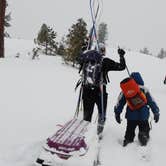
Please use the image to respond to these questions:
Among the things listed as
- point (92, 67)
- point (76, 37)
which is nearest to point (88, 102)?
point (92, 67)

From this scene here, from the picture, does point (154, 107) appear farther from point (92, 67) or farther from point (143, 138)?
point (92, 67)

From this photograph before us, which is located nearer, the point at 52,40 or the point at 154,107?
the point at 154,107

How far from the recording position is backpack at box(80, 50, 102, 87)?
24.7ft

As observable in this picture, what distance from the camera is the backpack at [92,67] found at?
296 inches

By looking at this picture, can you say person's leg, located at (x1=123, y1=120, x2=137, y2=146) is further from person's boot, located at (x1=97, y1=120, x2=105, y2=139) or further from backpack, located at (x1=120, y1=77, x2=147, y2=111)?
person's boot, located at (x1=97, y1=120, x2=105, y2=139)

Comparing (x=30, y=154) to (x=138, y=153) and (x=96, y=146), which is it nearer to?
(x=96, y=146)

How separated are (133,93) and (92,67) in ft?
3.38

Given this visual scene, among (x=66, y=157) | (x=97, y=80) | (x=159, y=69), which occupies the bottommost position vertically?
(x=159, y=69)

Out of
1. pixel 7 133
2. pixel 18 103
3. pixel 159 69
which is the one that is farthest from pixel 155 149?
pixel 159 69

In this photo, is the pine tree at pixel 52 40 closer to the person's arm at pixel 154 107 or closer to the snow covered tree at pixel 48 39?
the snow covered tree at pixel 48 39

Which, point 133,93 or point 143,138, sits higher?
point 133,93

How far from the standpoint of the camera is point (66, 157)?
18.9 ft

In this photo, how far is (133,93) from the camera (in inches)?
284

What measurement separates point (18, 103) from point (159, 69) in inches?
831
